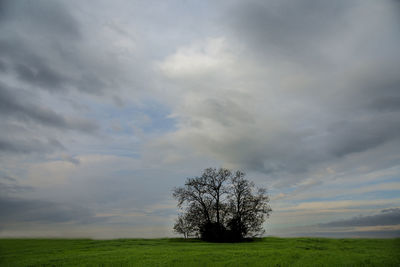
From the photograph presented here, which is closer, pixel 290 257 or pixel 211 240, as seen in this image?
pixel 290 257

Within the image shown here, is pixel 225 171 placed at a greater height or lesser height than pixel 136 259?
greater

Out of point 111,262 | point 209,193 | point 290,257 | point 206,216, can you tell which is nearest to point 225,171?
point 209,193

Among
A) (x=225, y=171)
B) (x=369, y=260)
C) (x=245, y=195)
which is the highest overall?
(x=225, y=171)

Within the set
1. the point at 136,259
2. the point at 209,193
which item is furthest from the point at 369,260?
the point at 209,193

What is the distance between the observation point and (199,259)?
22.6m

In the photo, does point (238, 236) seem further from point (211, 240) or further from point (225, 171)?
point (225, 171)

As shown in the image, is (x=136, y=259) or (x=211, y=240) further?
(x=211, y=240)

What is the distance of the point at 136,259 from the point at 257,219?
36.8m

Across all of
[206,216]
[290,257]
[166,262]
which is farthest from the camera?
[206,216]

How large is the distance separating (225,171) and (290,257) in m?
35.8

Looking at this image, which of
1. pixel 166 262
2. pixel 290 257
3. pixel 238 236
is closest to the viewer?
pixel 166 262

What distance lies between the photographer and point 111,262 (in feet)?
72.1

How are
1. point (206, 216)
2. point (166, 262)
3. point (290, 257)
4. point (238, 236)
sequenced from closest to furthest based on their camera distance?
1. point (166, 262)
2. point (290, 257)
3. point (238, 236)
4. point (206, 216)

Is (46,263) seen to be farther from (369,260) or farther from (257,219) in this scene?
(257,219)
